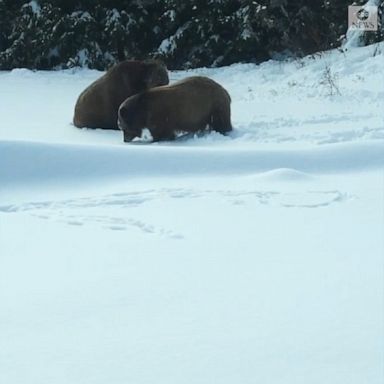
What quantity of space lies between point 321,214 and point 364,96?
453cm

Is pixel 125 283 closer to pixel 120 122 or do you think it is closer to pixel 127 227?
pixel 127 227

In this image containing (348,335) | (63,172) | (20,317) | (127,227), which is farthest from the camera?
(63,172)

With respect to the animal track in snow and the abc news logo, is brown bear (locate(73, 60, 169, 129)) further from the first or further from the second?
the abc news logo

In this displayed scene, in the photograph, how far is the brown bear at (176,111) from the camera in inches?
299

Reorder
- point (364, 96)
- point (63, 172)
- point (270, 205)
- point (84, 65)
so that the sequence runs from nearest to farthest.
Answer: point (270, 205), point (63, 172), point (364, 96), point (84, 65)

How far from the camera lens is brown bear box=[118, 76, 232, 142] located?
7602mm

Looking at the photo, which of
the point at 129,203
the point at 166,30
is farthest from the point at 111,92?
the point at 166,30

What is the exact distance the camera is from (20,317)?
303 cm

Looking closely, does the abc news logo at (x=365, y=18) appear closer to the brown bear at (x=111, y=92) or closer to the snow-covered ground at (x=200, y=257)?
the snow-covered ground at (x=200, y=257)

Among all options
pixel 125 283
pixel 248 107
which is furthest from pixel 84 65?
Result: pixel 125 283

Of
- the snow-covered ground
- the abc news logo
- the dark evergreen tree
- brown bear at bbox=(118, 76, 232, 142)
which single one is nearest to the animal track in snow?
the snow-covered ground

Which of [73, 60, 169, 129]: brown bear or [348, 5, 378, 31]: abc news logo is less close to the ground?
[348, 5, 378, 31]: abc news logo

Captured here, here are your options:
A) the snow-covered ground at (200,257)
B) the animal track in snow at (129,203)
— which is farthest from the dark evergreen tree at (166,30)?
→ the animal track in snow at (129,203)

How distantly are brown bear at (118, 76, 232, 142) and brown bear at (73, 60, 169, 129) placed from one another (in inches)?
31.6
